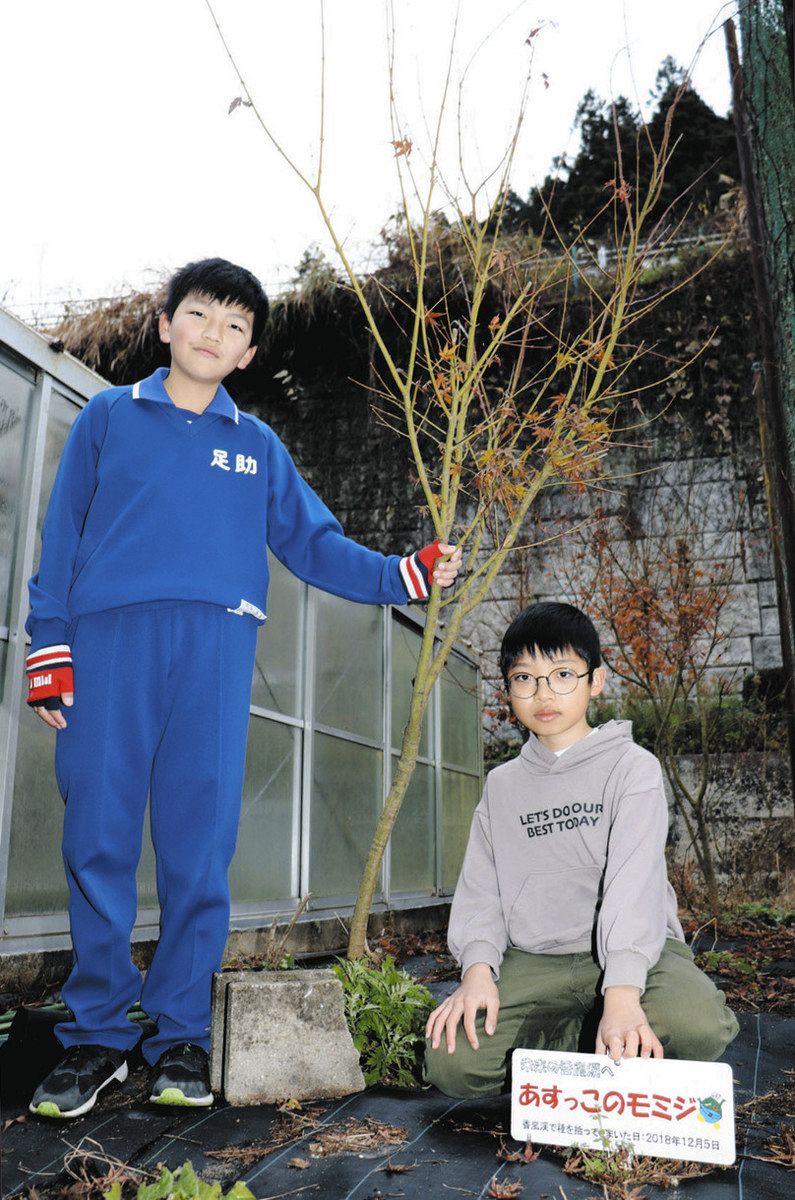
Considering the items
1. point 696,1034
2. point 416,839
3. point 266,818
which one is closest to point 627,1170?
point 696,1034

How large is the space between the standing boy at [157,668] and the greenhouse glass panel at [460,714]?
440cm

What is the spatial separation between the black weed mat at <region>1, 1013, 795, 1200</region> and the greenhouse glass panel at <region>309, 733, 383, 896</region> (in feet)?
7.26

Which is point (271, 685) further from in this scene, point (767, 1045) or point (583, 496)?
point (583, 496)

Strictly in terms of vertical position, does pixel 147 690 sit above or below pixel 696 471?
below

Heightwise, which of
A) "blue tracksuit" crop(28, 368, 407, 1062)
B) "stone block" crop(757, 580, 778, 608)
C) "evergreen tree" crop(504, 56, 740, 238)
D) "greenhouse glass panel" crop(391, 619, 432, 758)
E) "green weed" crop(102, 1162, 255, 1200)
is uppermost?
"evergreen tree" crop(504, 56, 740, 238)

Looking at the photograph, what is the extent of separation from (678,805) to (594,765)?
4.49 m

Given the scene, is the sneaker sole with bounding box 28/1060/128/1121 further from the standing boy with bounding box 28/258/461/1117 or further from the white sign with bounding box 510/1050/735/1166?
A: the white sign with bounding box 510/1050/735/1166

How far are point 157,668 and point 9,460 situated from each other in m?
1.08

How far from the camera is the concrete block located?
202cm

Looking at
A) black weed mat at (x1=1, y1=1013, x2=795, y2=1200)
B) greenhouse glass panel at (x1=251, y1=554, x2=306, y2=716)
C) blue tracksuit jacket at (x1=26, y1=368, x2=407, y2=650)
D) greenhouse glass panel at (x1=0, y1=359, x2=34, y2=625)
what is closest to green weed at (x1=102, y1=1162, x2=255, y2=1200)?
black weed mat at (x1=1, y1=1013, x2=795, y2=1200)

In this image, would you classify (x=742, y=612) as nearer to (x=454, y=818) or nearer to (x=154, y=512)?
(x=454, y=818)

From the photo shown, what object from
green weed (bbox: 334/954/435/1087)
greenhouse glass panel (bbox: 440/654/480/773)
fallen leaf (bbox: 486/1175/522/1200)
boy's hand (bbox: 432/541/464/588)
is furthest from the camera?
greenhouse glass panel (bbox: 440/654/480/773)

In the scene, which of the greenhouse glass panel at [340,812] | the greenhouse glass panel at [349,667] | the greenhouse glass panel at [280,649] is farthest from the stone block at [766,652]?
the greenhouse glass panel at [280,649]

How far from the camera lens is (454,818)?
6703 mm
